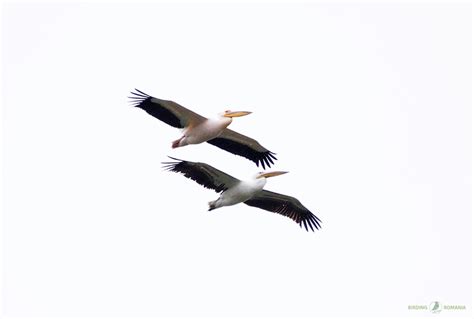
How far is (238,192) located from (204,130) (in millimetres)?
1387

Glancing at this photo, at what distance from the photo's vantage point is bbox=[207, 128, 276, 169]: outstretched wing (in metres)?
25.1

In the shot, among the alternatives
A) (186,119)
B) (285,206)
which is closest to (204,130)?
(186,119)

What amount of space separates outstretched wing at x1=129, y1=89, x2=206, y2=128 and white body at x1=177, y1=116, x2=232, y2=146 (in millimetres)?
133

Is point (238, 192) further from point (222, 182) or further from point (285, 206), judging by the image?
point (285, 206)

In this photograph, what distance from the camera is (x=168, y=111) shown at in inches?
946

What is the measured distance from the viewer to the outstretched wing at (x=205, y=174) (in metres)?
23.4

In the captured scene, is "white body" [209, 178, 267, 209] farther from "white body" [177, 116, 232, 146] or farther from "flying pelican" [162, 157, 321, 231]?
"white body" [177, 116, 232, 146]

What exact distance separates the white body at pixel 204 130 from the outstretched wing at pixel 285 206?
5.24ft

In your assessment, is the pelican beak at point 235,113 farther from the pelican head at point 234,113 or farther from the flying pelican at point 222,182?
the flying pelican at point 222,182

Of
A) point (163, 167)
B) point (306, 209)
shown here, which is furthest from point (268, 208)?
point (163, 167)

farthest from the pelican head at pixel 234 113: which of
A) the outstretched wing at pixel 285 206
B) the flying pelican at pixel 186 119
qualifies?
the outstretched wing at pixel 285 206

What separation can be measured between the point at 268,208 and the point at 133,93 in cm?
364

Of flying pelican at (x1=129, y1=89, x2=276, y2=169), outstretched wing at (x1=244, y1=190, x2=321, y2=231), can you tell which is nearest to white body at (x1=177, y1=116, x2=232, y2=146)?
flying pelican at (x1=129, y1=89, x2=276, y2=169)

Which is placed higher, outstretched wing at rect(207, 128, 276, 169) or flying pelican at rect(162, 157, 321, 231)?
outstretched wing at rect(207, 128, 276, 169)
